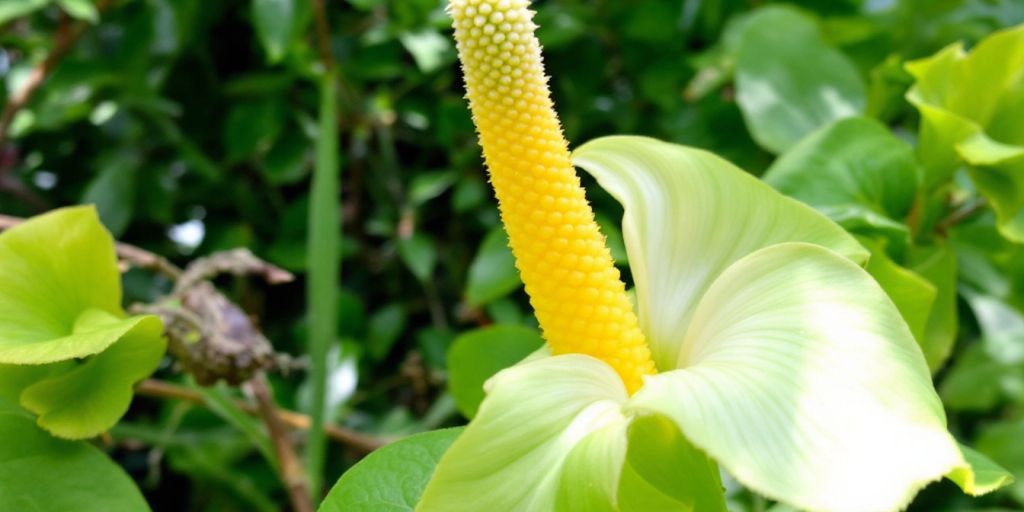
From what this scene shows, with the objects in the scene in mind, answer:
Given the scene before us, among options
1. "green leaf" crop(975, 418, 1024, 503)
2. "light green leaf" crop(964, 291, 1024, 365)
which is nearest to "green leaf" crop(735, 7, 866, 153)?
"light green leaf" crop(964, 291, 1024, 365)

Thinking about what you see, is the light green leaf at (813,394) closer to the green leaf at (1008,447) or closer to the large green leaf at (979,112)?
the large green leaf at (979,112)

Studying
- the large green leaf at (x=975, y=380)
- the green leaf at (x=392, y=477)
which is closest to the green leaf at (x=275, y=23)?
the green leaf at (x=392, y=477)

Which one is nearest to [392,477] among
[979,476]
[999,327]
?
[979,476]

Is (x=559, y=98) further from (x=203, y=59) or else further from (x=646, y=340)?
(x=646, y=340)

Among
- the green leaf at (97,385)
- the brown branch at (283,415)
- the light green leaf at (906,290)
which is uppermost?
the light green leaf at (906,290)

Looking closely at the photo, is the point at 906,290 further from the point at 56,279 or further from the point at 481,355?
the point at 56,279

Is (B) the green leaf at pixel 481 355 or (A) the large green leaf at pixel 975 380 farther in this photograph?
(A) the large green leaf at pixel 975 380
